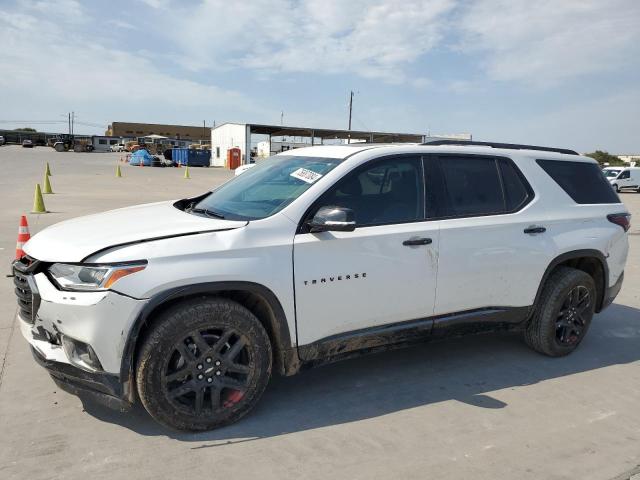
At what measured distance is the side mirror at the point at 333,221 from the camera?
3.13 m

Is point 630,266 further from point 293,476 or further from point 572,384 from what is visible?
point 293,476

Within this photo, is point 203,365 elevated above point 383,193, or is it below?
below

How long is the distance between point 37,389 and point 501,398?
3.31 m

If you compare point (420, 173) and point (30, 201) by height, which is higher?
point (420, 173)

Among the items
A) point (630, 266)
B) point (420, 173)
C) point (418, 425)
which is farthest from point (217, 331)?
point (630, 266)

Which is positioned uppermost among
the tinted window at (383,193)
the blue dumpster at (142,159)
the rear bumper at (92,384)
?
the blue dumpster at (142,159)

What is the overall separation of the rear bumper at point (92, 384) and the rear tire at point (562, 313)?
3337 millimetres

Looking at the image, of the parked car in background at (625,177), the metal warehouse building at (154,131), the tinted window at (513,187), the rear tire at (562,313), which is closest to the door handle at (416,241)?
the tinted window at (513,187)

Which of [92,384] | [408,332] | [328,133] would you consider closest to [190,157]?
[328,133]

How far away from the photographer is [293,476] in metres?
2.72

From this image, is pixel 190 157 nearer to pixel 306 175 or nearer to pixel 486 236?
pixel 306 175

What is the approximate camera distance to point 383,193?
3.65m

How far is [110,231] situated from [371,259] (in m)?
1.67

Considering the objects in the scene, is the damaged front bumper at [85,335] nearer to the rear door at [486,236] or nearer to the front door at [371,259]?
the front door at [371,259]
